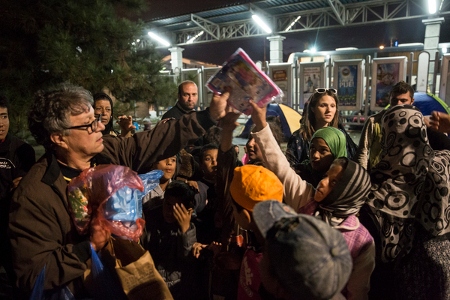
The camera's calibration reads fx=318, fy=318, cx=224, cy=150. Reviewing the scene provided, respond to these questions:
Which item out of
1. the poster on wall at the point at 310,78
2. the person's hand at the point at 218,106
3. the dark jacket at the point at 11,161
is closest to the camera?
the person's hand at the point at 218,106

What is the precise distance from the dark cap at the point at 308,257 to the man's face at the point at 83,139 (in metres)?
1.06

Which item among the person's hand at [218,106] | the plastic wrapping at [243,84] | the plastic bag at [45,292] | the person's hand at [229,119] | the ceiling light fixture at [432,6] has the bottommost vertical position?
the plastic bag at [45,292]

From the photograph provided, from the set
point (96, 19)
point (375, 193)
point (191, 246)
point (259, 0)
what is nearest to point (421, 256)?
point (375, 193)

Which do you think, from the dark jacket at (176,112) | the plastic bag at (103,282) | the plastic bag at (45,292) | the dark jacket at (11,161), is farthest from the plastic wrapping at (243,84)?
the dark jacket at (176,112)

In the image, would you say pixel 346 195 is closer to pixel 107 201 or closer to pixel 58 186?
pixel 107 201

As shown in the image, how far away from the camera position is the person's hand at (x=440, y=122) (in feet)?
7.21

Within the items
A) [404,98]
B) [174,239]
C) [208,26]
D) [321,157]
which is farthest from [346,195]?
[208,26]

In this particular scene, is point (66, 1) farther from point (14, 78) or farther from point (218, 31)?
point (218, 31)

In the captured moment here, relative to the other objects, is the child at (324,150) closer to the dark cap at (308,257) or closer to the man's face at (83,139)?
the dark cap at (308,257)

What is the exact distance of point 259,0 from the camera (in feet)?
40.8

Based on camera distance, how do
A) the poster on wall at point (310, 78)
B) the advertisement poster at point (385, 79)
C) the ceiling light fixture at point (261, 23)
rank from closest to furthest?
the advertisement poster at point (385, 79) < the poster on wall at point (310, 78) < the ceiling light fixture at point (261, 23)

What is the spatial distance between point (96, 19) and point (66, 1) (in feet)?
1.43

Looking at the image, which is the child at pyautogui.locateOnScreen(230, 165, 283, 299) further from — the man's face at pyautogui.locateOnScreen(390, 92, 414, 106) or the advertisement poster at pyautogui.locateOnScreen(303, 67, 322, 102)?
the advertisement poster at pyautogui.locateOnScreen(303, 67, 322, 102)

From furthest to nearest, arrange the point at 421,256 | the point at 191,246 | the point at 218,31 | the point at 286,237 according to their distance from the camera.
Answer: the point at 218,31, the point at 191,246, the point at 421,256, the point at 286,237
